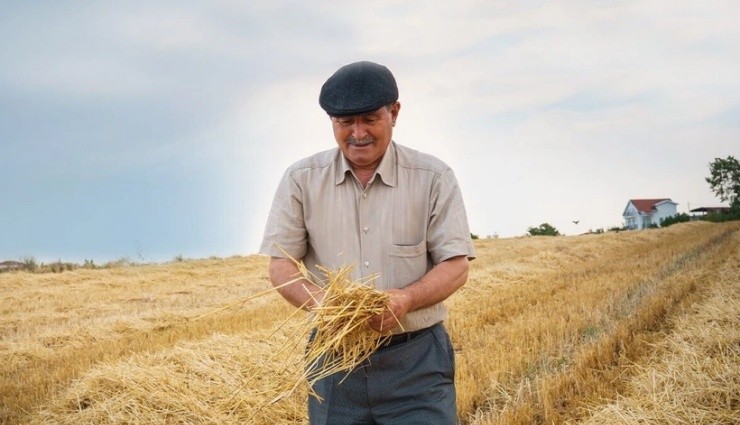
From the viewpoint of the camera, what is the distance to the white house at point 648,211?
7125 centimetres

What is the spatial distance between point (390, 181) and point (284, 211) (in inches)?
19.0

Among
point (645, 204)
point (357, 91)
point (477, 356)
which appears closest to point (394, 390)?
point (357, 91)

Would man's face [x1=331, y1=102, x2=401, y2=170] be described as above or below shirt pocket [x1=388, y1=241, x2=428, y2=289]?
above

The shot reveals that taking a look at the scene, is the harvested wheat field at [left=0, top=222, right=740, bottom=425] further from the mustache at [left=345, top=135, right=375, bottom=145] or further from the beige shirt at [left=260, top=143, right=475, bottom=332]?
the mustache at [left=345, top=135, right=375, bottom=145]

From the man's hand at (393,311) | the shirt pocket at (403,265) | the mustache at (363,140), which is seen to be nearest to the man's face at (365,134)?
the mustache at (363,140)

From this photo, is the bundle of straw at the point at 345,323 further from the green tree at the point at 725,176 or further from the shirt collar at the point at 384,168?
the green tree at the point at 725,176

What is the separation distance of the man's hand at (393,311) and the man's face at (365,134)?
1.92ft

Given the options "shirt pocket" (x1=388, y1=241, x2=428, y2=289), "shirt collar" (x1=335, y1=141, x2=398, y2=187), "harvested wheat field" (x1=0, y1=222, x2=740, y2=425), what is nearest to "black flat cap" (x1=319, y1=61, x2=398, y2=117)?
"shirt collar" (x1=335, y1=141, x2=398, y2=187)

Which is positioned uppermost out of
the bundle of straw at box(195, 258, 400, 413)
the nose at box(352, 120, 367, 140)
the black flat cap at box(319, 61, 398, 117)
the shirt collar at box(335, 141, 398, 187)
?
the black flat cap at box(319, 61, 398, 117)

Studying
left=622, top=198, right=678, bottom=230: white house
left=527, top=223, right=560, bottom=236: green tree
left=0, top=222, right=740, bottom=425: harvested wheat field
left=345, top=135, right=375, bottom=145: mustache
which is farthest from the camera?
left=622, top=198, right=678, bottom=230: white house

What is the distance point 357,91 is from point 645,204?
75.9m

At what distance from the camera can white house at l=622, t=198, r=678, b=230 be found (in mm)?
71250

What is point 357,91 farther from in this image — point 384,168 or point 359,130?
point 384,168

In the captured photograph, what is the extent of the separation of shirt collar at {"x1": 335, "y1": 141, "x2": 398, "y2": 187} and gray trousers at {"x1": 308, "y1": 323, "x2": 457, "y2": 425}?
2.22 feet
